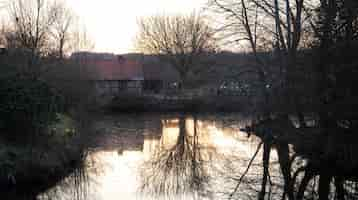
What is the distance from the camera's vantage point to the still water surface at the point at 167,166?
38.1 ft

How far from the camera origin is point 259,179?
1242cm

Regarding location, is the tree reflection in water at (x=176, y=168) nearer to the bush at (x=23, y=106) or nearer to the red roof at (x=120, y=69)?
the bush at (x=23, y=106)

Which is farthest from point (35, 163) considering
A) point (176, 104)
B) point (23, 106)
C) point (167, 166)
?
point (176, 104)

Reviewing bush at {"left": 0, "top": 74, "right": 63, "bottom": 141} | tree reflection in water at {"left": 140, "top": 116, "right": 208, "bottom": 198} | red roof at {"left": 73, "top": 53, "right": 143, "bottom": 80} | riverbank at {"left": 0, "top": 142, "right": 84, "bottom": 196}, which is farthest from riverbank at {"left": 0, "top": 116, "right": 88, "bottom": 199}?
red roof at {"left": 73, "top": 53, "right": 143, "bottom": 80}

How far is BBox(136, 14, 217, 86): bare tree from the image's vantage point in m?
45.7

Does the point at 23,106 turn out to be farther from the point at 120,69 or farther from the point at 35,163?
the point at 120,69

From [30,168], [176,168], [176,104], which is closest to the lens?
[30,168]

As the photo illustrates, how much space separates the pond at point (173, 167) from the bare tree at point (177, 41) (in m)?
21.1

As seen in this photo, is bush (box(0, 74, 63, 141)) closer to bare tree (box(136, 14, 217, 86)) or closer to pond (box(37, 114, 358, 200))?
pond (box(37, 114, 358, 200))

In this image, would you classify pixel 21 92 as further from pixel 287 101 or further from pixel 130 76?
pixel 130 76

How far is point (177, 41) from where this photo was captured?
46.7 metres

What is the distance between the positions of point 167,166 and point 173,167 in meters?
0.24

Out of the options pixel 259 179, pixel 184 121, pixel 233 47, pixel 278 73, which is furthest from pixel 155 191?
pixel 184 121

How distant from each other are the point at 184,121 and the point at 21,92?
18.5 meters
